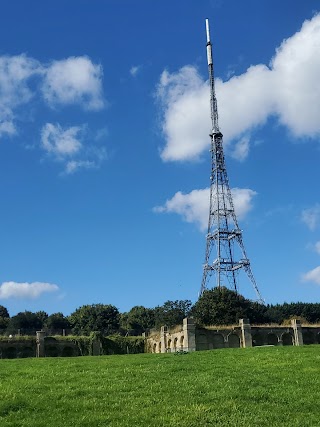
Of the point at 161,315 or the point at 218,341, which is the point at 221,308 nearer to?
the point at 218,341

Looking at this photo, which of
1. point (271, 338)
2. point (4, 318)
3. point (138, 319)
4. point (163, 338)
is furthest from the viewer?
point (4, 318)

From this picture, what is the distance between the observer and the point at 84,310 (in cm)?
11625

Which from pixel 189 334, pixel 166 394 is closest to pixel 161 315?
pixel 189 334

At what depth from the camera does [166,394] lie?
1597 centimetres

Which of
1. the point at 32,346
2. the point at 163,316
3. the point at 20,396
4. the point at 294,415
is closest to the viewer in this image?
the point at 294,415

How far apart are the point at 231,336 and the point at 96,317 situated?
184ft

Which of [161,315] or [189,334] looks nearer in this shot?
[189,334]

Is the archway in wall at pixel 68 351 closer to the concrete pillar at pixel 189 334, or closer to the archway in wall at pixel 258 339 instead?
the concrete pillar at pixel 189 334

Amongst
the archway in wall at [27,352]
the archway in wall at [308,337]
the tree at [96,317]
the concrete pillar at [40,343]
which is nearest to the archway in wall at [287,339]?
the archway in wall at [308,337]

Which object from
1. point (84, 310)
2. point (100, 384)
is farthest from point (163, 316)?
point (100, 384)

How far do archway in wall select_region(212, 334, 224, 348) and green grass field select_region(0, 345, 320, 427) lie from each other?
40.5 meters

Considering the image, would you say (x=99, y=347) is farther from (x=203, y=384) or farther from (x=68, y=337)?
(x=203, y=384)

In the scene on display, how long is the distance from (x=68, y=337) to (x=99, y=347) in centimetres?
447

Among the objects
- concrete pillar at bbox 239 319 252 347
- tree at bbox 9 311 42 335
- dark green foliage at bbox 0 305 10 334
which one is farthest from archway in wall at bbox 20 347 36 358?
tree at bbox 9 311 42 335
